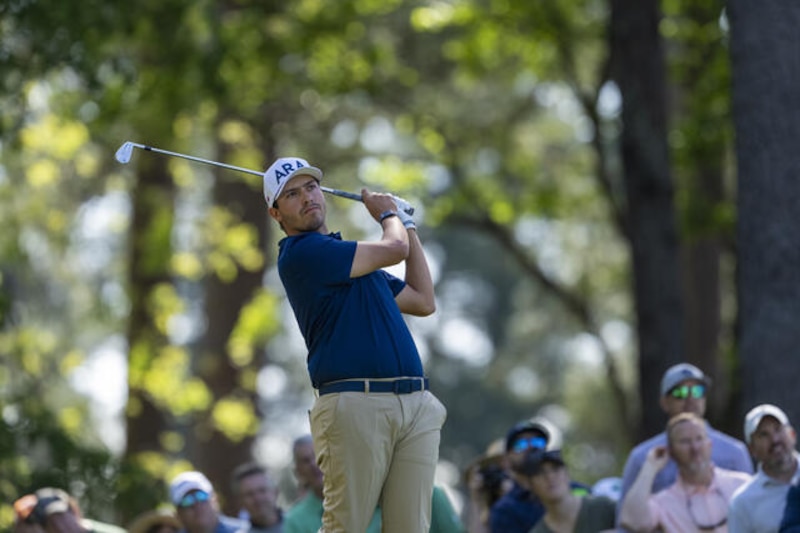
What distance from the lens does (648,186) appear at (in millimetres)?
17703

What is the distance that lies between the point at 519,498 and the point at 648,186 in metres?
6.67

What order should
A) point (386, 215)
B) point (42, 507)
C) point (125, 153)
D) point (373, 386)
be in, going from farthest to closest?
point (42, 507) < point (125, 153) < point (386, 215) < point (373, 386)

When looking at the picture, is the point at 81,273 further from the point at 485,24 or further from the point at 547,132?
the point at 485,24

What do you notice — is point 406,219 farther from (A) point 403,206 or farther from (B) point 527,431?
(B) point 527,431

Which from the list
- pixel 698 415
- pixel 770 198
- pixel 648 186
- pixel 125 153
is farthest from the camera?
pixel 648 186

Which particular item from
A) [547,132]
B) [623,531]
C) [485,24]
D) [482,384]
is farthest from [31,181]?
[482,384]

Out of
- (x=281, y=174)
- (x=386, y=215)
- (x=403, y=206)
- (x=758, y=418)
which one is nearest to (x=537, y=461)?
(x=758, y=418)

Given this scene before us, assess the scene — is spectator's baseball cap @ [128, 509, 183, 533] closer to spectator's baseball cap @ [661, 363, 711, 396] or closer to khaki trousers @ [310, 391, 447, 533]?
spectator's baseball cap @ [661, 363, 711, 396]

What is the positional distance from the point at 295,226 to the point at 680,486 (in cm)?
378

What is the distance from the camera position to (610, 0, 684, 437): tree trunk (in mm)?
17531

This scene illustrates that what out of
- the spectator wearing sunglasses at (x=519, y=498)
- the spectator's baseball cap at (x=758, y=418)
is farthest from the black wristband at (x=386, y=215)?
the spectator wearing sunglasses at (x=519, y=498)

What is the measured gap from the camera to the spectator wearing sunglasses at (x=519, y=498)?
11.5 metres

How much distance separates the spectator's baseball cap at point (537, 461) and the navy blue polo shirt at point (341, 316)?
3.29 m

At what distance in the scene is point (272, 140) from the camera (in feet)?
77.6
